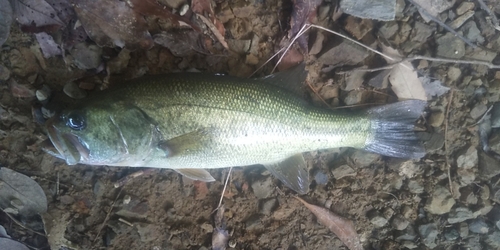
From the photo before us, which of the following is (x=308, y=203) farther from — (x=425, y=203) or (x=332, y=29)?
(x=332, y=29)

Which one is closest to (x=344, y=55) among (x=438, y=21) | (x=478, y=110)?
(x=438, y=21)

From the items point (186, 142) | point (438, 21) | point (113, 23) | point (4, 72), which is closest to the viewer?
point (186, 142)

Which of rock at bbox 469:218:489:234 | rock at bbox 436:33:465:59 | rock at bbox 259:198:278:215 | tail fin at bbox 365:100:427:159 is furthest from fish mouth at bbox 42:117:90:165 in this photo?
rock at bbox 469:218:489:234

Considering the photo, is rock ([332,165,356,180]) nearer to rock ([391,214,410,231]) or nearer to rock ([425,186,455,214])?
rock ([391,214,410,231])

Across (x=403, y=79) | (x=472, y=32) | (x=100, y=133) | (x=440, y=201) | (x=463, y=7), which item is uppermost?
(x=463, y=7)

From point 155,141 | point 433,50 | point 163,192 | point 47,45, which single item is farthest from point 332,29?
point 47,45

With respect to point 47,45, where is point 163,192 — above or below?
below

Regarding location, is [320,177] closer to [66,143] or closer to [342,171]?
[342,171]
